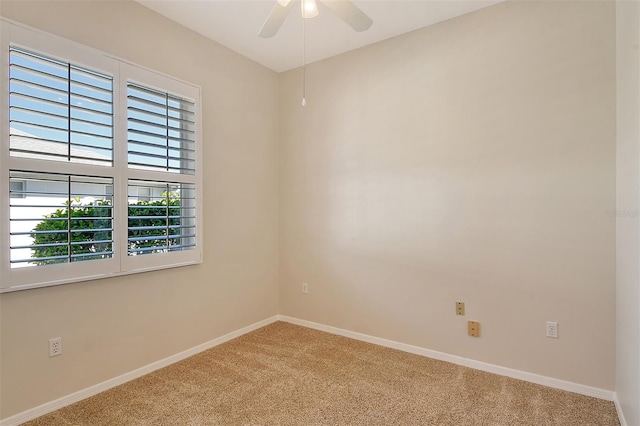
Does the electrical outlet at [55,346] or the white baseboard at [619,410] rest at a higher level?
the electrical outlet at [55,346]

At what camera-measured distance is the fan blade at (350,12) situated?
5.74ft

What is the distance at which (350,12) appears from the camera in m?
1.81

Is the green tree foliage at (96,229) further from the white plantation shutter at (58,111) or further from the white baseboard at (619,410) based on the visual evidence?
the white baseboard at (619,410)

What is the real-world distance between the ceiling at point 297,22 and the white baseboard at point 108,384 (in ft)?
8.96

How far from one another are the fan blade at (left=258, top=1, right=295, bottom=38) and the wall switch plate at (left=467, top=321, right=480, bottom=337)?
2.51 m

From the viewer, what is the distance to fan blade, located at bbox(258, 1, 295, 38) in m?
1.84

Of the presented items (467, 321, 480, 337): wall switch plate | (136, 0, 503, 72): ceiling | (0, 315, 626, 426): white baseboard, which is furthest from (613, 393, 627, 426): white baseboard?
(136, 0, 503, 72): ceiling

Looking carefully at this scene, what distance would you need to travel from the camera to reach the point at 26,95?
6.58 feet

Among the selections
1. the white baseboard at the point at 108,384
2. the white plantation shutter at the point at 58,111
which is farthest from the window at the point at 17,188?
the white baseboard at the point at 108,384

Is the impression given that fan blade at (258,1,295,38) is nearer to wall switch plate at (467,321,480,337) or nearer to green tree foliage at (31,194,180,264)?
green tree foliage at (31,194,180,264)

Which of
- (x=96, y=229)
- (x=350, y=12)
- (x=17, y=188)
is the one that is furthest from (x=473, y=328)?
(x=17, y=188)

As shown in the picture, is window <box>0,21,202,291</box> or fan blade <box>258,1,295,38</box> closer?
fan blade <box>258,1,295,38</box>

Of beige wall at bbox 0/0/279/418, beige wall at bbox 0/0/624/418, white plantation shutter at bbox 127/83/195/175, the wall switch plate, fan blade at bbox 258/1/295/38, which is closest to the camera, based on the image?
fan blade at bbox 258/1/295/38

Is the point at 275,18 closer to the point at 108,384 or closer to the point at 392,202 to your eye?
the point at 392,202
